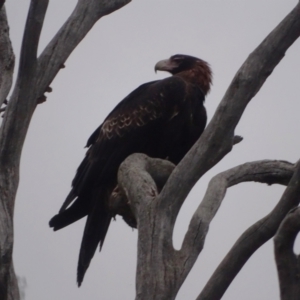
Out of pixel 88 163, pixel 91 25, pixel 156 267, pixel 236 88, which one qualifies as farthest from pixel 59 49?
pixel 156 267

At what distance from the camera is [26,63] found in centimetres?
602

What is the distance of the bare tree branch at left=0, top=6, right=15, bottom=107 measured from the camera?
6730mm

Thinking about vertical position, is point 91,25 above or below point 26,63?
above

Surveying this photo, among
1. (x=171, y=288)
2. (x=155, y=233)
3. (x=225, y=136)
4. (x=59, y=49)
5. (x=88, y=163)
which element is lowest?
(x=171, y=288)

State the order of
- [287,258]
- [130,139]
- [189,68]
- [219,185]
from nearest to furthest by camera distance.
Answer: [287,258]
[219,185]
[130,139]
[189,68]

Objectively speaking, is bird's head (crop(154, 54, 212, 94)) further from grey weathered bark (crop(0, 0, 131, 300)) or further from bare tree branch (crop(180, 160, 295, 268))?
bare tree branch (crop(180, 160, 295, 268))

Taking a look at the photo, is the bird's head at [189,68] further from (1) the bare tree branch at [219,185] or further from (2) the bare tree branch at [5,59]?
(1) the bare tree branch at [219,185]

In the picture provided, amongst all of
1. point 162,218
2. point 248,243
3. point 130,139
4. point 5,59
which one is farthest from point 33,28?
point 248,243

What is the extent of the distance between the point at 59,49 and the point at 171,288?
8.19ft

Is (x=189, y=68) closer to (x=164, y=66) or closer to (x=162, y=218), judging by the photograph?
(x=164, y=66)

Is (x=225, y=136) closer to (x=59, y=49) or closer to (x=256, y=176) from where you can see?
(x=256, y=176)

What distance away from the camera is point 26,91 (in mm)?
6051

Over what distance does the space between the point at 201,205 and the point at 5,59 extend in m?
2.38

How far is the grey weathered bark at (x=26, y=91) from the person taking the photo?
18.5ft
